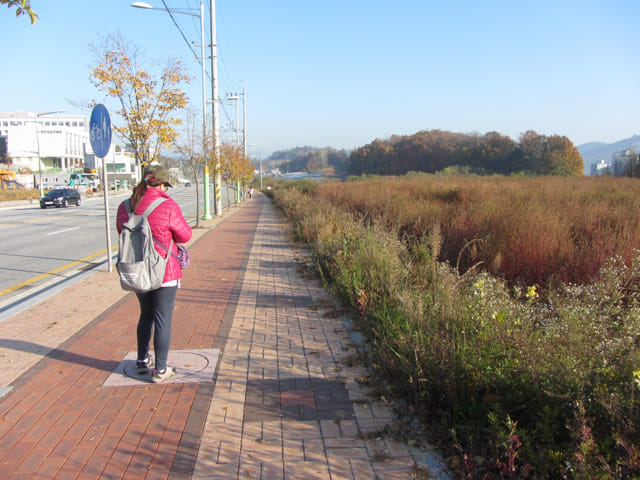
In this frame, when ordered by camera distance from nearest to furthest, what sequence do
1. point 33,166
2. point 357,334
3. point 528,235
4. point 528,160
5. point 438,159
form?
1. point 357,334
2. point 528,235
3. point 528,160
4. point 438,159
5. point 33,166

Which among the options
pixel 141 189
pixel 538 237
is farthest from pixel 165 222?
pixel 538 237

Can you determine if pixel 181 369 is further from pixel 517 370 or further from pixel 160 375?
pixel 517 370

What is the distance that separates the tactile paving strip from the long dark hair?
1505 millimetres

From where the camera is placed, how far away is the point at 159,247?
374cm

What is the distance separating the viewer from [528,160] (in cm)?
4444

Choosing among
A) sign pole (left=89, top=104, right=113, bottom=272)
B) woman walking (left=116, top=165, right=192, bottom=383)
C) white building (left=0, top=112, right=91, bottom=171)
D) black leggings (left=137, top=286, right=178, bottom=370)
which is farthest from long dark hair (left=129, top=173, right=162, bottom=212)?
white building (left=0, top=112, right=91, bottom=171)

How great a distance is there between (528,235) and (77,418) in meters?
5.88

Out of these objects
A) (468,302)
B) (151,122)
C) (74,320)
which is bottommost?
(74,320)

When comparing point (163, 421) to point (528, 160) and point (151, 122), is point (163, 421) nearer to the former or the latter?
point (151, 122)

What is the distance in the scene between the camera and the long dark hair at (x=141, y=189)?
12.1ft

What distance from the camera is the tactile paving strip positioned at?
13.2ft

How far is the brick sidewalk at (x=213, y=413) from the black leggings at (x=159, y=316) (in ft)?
1.01

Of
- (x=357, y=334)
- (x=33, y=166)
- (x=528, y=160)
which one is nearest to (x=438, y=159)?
(x=528, y=160)

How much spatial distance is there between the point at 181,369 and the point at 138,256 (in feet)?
4.03
